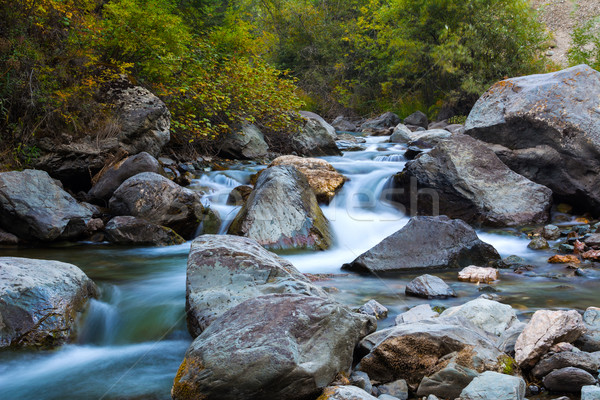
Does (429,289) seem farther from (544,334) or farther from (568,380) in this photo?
(568,380)

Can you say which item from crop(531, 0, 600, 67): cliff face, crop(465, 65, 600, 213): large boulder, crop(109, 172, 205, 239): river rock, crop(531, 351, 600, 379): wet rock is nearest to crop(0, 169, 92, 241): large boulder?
crop(109, 172, 205, 239): river rock

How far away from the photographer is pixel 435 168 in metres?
8.92

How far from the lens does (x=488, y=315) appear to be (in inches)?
157

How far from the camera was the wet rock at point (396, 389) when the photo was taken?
3.07m

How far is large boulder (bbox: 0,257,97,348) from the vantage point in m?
3.82

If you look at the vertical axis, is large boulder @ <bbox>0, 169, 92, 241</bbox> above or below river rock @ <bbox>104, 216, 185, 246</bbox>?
above

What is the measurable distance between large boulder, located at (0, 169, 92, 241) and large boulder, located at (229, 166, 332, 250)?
2.53 m

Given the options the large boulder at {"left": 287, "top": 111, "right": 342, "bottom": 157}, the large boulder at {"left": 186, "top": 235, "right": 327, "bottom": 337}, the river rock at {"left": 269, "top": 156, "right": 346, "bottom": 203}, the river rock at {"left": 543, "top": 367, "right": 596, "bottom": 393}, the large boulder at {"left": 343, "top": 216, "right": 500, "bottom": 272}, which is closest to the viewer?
the river rock at {"left": 543, "top": 367, "right": 596, "bottom": 393}

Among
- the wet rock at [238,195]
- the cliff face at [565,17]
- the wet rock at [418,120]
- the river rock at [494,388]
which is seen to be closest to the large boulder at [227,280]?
the river rock at [494,388]

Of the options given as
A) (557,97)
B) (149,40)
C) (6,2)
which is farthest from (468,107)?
(6,2)

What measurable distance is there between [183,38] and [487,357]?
10.5m

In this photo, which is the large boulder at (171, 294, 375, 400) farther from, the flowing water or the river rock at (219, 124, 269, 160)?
the river rock at (219, 124, 269, 160)

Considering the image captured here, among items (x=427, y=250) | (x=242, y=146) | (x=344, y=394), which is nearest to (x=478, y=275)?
(x=427, y=250)

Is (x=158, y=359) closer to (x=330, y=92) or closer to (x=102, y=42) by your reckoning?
(x=102, y=42)
